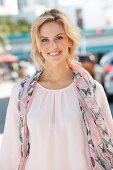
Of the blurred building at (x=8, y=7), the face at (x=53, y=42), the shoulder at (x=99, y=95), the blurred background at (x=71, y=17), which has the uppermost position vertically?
the blurred building at (x=8, y=7)

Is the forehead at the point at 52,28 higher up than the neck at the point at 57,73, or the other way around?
the forehead at the point at 52,28

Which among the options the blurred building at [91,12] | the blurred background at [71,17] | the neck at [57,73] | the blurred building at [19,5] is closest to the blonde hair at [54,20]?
the neck at [57,73]

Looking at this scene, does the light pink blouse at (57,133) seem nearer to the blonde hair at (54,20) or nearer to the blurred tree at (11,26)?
the blonde hair at (54,20)

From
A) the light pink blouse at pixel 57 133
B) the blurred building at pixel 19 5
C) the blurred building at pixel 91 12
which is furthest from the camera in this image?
the blurred building at pixel 19 5

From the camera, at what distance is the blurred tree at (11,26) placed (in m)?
57.0

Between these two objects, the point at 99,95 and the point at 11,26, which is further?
the point at 11,26

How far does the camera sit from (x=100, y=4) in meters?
59.4

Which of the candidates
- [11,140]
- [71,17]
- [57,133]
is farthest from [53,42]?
[71,17]

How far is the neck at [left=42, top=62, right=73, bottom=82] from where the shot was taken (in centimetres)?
346

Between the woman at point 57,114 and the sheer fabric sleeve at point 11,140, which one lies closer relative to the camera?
the woman at point 57,114

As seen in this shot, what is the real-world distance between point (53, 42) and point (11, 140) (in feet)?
2.09

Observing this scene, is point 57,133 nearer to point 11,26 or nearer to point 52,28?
point 52,28

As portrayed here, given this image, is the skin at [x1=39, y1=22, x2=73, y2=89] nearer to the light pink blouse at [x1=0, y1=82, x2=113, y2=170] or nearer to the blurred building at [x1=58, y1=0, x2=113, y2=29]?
the light pink blouse at [x1=0, y1=82, x2=113, y2=170]

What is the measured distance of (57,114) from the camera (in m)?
3.29
